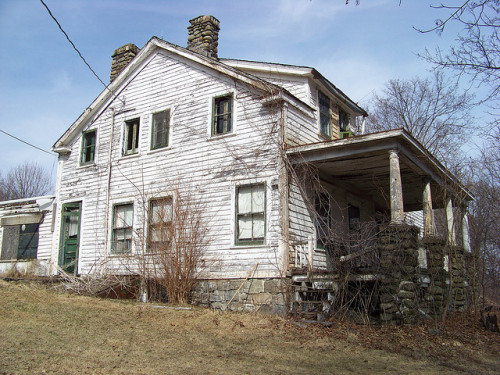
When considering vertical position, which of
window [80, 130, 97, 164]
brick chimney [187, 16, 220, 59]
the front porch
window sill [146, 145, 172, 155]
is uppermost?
brick chimney [187, 16, 220, 59]

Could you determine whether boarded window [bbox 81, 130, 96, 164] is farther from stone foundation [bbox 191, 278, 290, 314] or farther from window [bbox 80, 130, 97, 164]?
stone foundation [bbox 191, 278, 290, 314]

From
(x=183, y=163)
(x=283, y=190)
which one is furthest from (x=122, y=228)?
(x=283, y=190)

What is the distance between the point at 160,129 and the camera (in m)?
14.8

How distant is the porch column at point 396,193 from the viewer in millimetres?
10047

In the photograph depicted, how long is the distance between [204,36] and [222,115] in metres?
3.33

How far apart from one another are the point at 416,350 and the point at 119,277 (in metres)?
9.18

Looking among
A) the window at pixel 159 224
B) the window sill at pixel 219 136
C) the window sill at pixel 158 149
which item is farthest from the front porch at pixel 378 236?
the window sill at pixel 158 149

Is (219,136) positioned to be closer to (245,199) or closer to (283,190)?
(245,199)

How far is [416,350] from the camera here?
25.5 ft

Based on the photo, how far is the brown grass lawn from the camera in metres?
6.54

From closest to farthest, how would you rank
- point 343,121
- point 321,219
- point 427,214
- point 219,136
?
point 427,214 < point 321,219 < point 219,136 < point 343,121

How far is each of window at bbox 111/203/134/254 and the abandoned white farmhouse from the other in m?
0.04

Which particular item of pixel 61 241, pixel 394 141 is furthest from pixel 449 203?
pixel 61 241

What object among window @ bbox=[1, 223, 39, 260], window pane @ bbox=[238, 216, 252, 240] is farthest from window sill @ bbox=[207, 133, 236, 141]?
window @ bbox=[1, 223, 39, 260]
